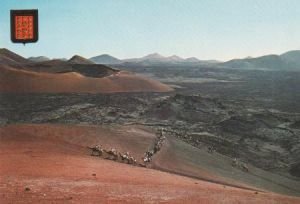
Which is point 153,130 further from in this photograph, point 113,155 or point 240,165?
point 113,155

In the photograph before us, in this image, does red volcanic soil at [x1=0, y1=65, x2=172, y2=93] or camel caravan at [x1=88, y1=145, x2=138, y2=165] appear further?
red volcanic soil at [x1=0, y1=65, x2=172, y2=93]

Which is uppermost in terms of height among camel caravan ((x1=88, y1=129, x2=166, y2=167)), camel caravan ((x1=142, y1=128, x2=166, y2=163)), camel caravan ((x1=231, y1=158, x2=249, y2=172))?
camel caravan ((x1=88, y1=129, x2=166, y2=167))

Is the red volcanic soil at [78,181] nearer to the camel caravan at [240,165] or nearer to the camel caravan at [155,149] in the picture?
the camel caravan at [155,149]

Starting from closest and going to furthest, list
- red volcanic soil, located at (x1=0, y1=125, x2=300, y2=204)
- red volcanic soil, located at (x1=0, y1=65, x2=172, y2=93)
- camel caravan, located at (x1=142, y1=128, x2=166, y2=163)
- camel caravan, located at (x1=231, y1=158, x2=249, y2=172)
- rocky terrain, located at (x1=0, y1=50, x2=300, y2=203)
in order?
red volcanic soil, located at (x1=0, y1=125, x2=300, y2=204) < rocky terrain, located at (x1=0, y1=50, x2=300, y2=203) < camel caravan, located at (x1=142, y1=128, x2=166, y2=163) < camel caravan, located at (x1=231, y1=158, x2=249, y2=172) < red volcanic soil, located at (x1=0, y1=65, x2=172, y2=93)

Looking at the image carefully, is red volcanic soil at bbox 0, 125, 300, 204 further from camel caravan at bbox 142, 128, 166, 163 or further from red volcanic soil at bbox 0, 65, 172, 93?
red volcanic soil at bbox 0, 65, 172, 93

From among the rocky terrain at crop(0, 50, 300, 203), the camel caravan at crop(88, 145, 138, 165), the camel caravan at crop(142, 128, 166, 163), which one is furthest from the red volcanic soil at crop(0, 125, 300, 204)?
the camel caravan at crop(142, 128, 166, 163)
